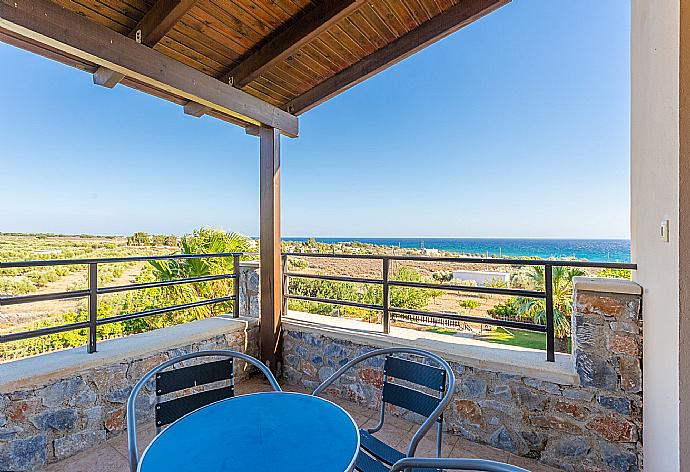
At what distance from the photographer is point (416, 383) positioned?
1.66 m

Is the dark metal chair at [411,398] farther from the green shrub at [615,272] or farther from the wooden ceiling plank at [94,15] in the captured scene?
the wooden ceiling plank at [94,15]

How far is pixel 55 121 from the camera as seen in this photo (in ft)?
37.7

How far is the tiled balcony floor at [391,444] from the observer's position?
2.26 metres

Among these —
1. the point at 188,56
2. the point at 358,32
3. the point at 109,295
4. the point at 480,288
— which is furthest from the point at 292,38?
the point at 109,295

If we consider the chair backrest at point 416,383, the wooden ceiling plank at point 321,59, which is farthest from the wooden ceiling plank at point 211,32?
the chair backrest at point 416,383

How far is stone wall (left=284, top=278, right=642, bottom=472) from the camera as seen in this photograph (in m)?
2.12

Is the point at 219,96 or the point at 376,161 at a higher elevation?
the point at 376,161

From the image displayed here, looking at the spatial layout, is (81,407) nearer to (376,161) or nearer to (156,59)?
(156,59)

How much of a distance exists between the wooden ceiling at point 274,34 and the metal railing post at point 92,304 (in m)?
1.38

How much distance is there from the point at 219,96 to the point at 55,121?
12.6 metres

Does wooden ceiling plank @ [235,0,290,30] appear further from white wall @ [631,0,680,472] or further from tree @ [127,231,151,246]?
tree @ [127,231,151,246]

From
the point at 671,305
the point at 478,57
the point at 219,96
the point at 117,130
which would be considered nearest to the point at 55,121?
the point at 117,130

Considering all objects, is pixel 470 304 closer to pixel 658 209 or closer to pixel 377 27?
pixel 377 27

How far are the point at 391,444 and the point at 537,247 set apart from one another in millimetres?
32549
